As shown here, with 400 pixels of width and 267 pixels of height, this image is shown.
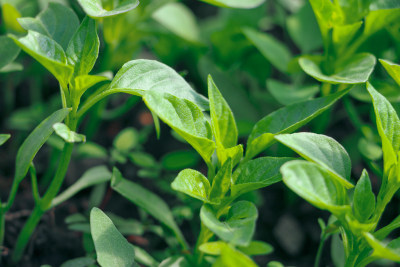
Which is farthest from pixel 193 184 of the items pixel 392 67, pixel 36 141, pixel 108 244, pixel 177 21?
pixel 177 21

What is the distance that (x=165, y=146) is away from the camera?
4.70 ft

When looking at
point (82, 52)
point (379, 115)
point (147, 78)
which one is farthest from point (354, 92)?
point (82, 52)

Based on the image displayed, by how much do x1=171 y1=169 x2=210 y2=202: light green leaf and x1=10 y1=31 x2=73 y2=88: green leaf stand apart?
0.26m

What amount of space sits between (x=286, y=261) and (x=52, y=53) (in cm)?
81

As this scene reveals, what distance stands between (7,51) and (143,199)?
437 millimetres

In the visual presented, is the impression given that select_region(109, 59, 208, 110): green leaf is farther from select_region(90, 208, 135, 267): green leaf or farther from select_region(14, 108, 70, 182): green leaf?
select_region(90, 208, 135, 267): green leaf

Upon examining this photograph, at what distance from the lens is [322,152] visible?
28.5 inches

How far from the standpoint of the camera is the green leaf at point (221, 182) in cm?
75

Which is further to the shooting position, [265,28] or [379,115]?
[265,28]

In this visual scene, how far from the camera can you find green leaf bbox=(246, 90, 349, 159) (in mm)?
799

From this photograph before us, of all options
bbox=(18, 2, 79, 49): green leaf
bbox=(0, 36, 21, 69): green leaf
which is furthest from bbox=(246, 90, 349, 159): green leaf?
bbox=(0, 36, 21, 69): green leaf

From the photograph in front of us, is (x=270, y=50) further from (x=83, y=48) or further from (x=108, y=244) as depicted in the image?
(x=108, y=244)

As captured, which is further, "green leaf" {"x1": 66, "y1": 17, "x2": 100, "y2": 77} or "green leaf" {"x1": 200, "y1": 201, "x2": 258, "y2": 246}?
"green leaf" {"x1": 66, "y1": 17, "x2": 100, "y2": 77}

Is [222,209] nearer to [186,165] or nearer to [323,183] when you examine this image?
[323,183]
